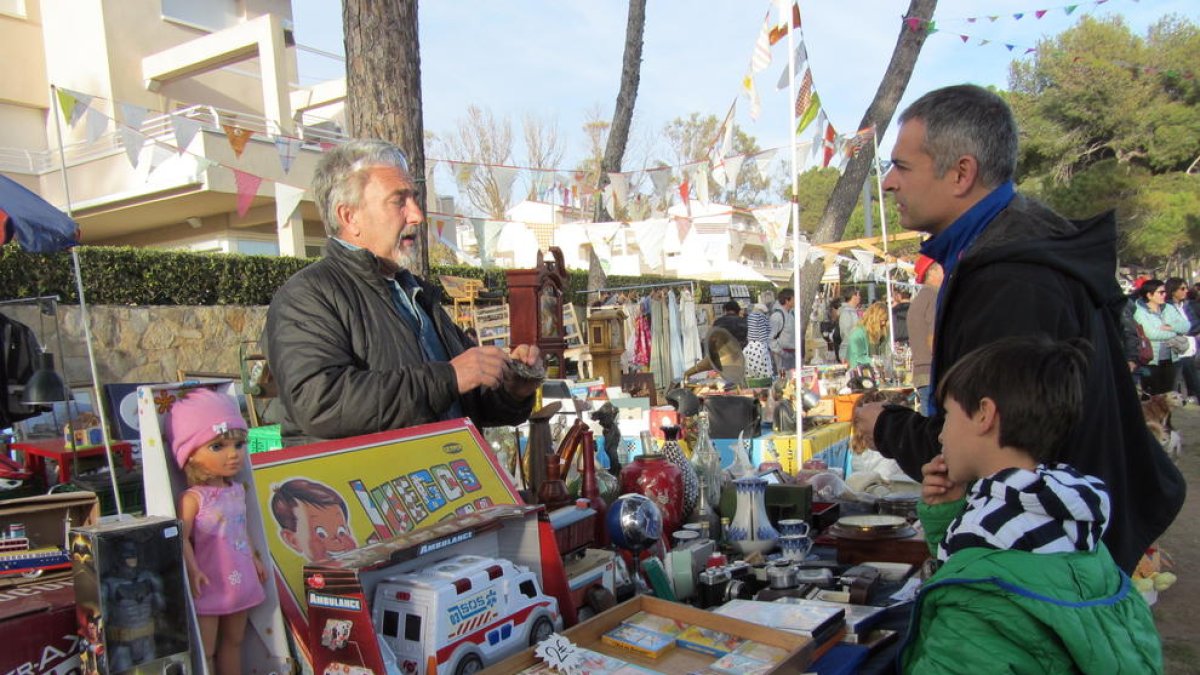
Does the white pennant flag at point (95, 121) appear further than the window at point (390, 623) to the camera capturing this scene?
Yes

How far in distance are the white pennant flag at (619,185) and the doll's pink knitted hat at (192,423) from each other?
1084cm

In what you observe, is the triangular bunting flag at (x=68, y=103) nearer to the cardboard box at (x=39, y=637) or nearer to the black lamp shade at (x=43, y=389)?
the black lamp shade at (x=43, y=389)

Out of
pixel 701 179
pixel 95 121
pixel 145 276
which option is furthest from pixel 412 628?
pixel 701 179

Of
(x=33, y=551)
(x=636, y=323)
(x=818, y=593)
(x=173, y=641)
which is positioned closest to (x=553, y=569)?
(x=173, y=641)

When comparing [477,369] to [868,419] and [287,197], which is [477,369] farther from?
[287,197]

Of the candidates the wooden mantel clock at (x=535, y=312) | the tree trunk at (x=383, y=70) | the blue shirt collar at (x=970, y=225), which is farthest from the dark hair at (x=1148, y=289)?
the wooden mantel clock at (x=535, y=312)

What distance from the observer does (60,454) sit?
4.62 meters

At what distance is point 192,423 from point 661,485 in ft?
4.70

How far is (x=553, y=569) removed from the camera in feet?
4.53

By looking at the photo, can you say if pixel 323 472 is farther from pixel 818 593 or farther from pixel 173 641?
pixel 818 593

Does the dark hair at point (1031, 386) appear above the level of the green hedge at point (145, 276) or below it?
below

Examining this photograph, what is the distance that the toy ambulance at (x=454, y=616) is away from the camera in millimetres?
Result: 1106

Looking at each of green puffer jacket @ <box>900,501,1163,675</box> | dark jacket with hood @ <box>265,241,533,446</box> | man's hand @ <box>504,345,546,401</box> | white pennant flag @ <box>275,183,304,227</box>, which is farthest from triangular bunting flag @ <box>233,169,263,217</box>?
green puffer jacket @ <box>900,501,1163,675</box>

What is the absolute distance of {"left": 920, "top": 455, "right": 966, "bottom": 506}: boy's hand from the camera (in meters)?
1.41
